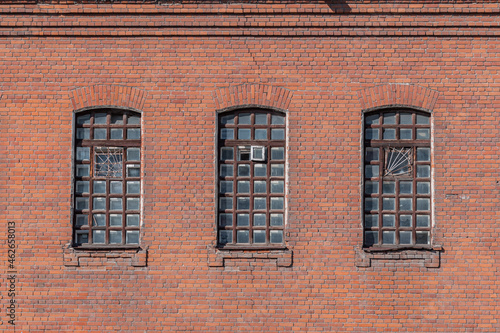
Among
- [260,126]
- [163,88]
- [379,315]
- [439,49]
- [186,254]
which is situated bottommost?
[379,315]

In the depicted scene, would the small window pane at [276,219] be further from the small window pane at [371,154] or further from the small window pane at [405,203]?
the small window pane at [405,203]

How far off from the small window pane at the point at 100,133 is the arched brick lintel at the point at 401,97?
3.79 metres

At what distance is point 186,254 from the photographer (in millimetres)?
7902

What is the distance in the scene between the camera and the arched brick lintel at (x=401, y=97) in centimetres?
791

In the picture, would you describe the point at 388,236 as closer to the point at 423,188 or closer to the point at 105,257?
the point at 423,188

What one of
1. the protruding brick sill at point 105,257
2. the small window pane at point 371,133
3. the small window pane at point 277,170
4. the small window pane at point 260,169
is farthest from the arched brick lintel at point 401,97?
the protruding brick sill at point 105,257

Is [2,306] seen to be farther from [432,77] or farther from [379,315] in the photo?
[432,77]

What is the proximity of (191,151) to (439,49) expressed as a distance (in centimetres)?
389

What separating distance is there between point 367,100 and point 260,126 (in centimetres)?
159

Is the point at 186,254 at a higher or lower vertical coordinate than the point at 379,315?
higher

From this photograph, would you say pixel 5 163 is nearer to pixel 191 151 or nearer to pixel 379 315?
pixel 191 151

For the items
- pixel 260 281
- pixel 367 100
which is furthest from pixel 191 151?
pixel 367 100

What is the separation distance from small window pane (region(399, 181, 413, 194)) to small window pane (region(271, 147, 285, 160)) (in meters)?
1.79

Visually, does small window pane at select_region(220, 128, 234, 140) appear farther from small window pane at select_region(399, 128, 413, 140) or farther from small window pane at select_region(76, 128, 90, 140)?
small window pane at select_region(399, 128, 413, 140)
